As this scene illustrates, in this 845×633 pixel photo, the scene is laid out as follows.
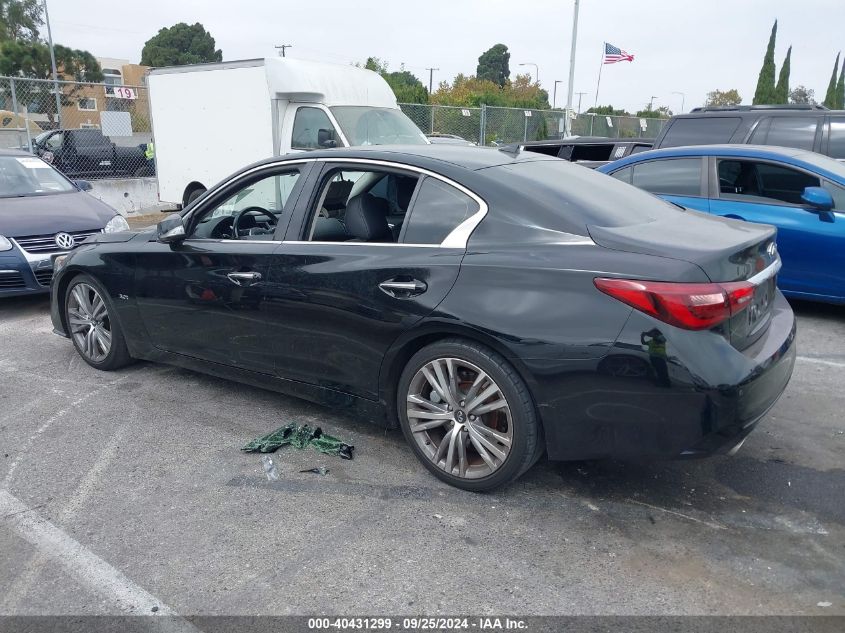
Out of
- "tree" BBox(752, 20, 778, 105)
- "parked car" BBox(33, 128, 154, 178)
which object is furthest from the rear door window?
"tree" BBox(752, 20, 778, 105)

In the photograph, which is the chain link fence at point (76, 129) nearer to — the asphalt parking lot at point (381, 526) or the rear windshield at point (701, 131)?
the rear windshield at point (701, 131)

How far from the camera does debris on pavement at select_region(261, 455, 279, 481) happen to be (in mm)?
3703

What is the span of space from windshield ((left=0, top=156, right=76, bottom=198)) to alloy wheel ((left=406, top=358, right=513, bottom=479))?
6284 millimetres

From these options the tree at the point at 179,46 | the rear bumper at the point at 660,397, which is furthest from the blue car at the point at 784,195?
the tree at the point at 179,46

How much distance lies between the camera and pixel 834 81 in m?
58.0

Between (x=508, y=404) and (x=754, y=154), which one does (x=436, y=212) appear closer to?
(x=508, y=404)

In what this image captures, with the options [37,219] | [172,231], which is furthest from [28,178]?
[172,231]

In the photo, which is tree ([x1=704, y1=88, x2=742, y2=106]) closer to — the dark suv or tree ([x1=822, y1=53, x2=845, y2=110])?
tree ([x1=822, y1=53, x2=845, y2=110])

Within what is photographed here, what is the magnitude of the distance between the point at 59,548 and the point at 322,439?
1403mm

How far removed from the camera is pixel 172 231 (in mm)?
4508

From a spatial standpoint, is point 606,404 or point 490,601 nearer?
point 490,601

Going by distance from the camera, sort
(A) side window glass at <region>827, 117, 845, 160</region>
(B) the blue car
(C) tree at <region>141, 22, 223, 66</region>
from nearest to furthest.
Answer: (B) the blue car, (A) side window glass at <region>827, 117, 845, 160</region>, (C) tree at <region>141, 22, 223, 66</region>

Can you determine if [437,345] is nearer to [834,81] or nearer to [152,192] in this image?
[152,192]

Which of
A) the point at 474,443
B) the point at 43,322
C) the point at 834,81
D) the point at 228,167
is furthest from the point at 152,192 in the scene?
the point at 834,81
